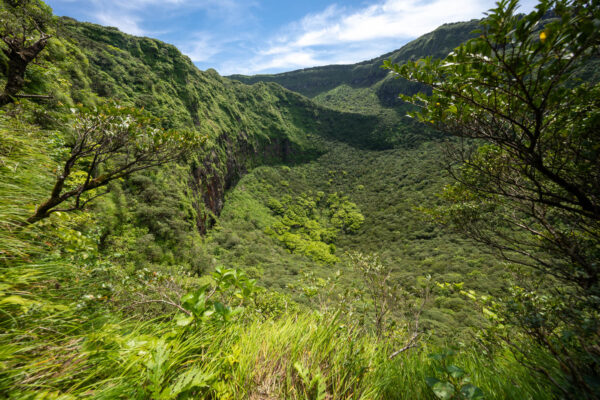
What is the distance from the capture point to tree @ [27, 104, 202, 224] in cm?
246

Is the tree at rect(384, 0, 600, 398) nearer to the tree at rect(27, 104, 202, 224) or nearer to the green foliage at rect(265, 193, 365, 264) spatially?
the tree at rect(27, 104, 202, 224)

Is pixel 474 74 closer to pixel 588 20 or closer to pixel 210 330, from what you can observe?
pixel 588 20

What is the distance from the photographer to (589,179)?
2205 millimetres

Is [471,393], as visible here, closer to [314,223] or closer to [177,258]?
[177,258]

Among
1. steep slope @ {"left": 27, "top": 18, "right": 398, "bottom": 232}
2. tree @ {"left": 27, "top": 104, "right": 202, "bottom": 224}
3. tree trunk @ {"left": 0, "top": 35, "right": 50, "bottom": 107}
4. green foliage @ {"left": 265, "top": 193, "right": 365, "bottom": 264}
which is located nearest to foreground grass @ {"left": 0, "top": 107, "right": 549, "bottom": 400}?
tree @ {"left": 27, "top": 104, "right": 202, "bottom": 224}

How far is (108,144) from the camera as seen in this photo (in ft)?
9.89

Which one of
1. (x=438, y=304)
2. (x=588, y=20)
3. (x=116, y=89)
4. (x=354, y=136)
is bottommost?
(x=438, y=304)

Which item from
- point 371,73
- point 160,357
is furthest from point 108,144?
point 371,73

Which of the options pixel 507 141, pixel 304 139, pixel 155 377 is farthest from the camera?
pixel 304 139

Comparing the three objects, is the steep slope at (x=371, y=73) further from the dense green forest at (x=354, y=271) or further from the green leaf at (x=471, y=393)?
the green leaf at (x=471, y=393)

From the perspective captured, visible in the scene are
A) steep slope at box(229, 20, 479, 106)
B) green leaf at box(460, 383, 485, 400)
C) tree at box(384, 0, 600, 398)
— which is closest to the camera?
green leaf at box(460, 383, 485, 400)

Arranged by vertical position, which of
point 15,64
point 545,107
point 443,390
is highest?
point 15,64

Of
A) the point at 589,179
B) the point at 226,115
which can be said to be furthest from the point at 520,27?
the point at 226,115

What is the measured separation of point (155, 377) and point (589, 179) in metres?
4.15
